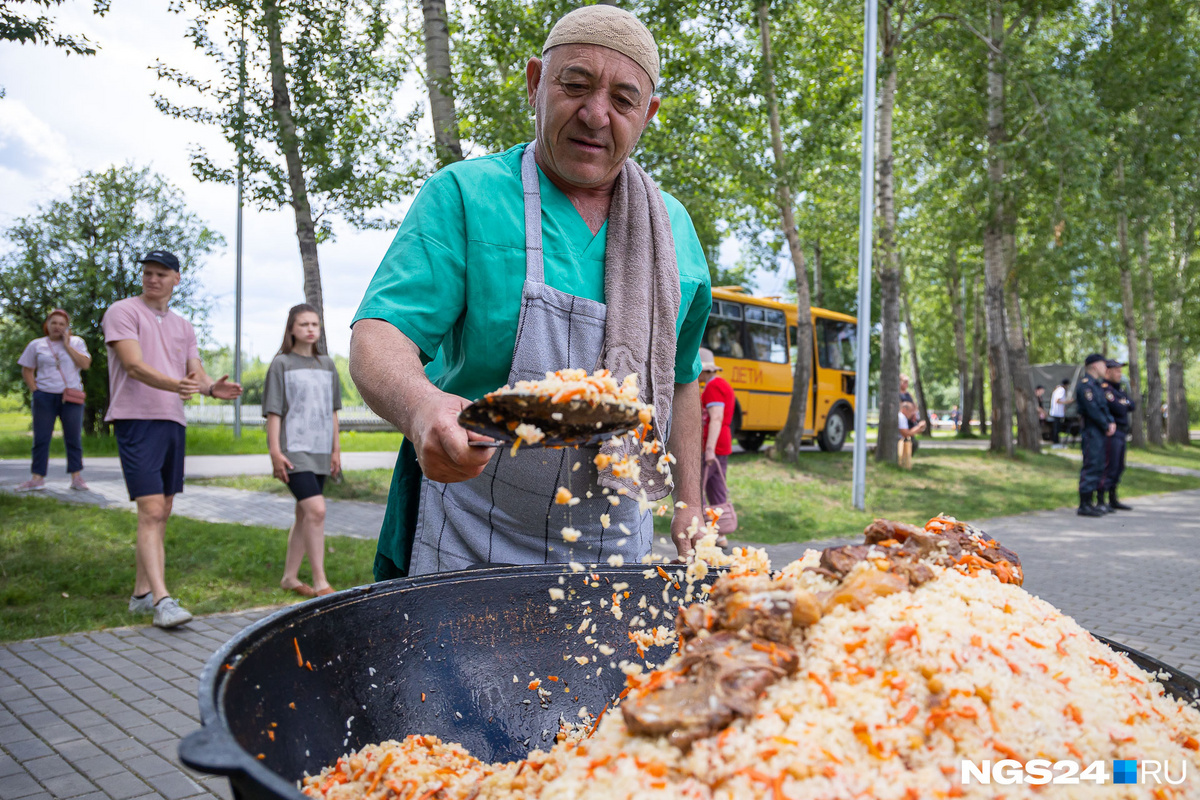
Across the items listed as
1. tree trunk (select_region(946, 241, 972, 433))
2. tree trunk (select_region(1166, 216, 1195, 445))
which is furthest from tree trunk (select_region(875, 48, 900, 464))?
tree trunk (select_region(1166, 216, 1195, 445))

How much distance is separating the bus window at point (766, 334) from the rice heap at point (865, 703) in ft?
57.2

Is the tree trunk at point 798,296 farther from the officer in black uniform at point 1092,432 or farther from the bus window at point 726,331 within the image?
the officer in black uniform at point 1092,432

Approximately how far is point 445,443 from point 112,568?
20.2 ft

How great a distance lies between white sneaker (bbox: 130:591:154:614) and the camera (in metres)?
5.45

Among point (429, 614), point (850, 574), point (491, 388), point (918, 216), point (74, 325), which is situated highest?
point (918, 216)

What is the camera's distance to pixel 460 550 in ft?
6.95

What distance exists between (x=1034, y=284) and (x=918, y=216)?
13.8 feet

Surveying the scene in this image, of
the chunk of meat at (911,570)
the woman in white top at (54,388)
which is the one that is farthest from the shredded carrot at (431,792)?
the woman in white top at (54,388)

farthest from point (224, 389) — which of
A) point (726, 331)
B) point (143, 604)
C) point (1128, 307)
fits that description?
point (1128, 307)

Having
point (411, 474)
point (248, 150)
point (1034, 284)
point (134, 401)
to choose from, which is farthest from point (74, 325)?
point (1034, 284)

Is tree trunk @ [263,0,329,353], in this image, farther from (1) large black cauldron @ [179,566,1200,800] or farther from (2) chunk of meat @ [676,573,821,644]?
(2) chunk of meat @ [676,573,821,644]

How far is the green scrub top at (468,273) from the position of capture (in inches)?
77.1

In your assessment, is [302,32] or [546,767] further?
[302,32]

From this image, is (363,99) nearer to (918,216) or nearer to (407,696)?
(407,696)
